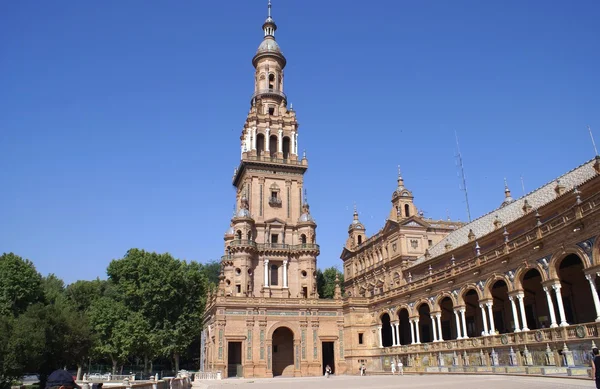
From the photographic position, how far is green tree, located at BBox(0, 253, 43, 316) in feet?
174

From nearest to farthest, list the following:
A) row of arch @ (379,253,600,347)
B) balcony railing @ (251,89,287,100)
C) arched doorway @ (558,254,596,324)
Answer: row of arch @ (379,253,600,347) → arched doorway @ (558,254,596,324) → balcony railing @ (251,89,287,100)

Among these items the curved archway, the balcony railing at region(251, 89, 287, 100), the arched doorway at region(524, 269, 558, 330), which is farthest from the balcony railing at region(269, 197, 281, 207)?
the arched doorway at region(524, 269, 558, 330)

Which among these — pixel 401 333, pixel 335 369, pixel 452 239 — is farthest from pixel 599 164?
pixel 335 369

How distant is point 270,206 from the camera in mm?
63656

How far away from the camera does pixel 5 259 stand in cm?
5497

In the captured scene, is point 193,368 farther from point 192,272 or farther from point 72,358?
point 72,358

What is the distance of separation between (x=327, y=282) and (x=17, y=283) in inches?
1951

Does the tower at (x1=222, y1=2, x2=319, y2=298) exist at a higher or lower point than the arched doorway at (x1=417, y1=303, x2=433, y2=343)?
higher

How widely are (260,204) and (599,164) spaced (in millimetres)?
39275

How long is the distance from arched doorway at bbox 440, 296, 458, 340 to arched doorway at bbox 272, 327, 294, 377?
17.0 m

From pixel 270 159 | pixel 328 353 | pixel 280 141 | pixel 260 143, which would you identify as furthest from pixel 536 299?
pixel 260 143

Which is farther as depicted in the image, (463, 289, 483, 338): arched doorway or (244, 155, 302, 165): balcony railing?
(244, 155, 302, 165): balcony railing

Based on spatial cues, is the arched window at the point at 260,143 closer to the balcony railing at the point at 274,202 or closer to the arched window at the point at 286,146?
the arched window at the point at 286,146

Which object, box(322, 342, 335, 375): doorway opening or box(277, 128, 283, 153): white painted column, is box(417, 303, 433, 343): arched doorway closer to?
box(322, 342, 335, 375): doorway opening
